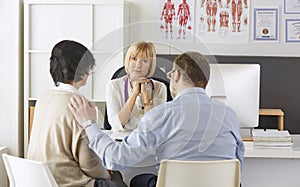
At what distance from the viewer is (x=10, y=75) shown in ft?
14.5

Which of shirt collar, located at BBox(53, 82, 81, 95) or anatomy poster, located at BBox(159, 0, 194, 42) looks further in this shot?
anatomy poster, located at BBox(159, 0, 194, 42)

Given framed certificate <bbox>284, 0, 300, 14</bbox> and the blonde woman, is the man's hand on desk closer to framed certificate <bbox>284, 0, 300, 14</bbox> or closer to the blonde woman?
the blonde woman

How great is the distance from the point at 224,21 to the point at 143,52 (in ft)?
8.85

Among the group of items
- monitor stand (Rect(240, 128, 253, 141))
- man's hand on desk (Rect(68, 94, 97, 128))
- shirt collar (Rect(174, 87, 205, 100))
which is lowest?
monitor stand (Rect(240, 128, 253, 141))

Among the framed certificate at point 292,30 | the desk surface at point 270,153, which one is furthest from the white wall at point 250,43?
the desk surface at point 270,153

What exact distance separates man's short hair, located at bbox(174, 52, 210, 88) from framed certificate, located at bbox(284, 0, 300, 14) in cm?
266

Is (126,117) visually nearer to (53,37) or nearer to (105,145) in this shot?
(105,145)

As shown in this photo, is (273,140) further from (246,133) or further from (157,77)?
(157,77)

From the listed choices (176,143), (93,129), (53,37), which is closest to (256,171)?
(176,143)

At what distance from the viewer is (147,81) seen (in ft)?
6.86

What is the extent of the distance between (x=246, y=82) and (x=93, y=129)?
1.64m

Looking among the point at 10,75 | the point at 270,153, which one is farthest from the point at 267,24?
the point at 10,75

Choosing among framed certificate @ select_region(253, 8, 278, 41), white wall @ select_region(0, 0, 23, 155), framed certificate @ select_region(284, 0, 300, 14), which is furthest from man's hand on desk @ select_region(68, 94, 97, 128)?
framed certificate @ select_region(284, 0, 300, 14)

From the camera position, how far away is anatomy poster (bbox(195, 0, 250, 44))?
4668mm
